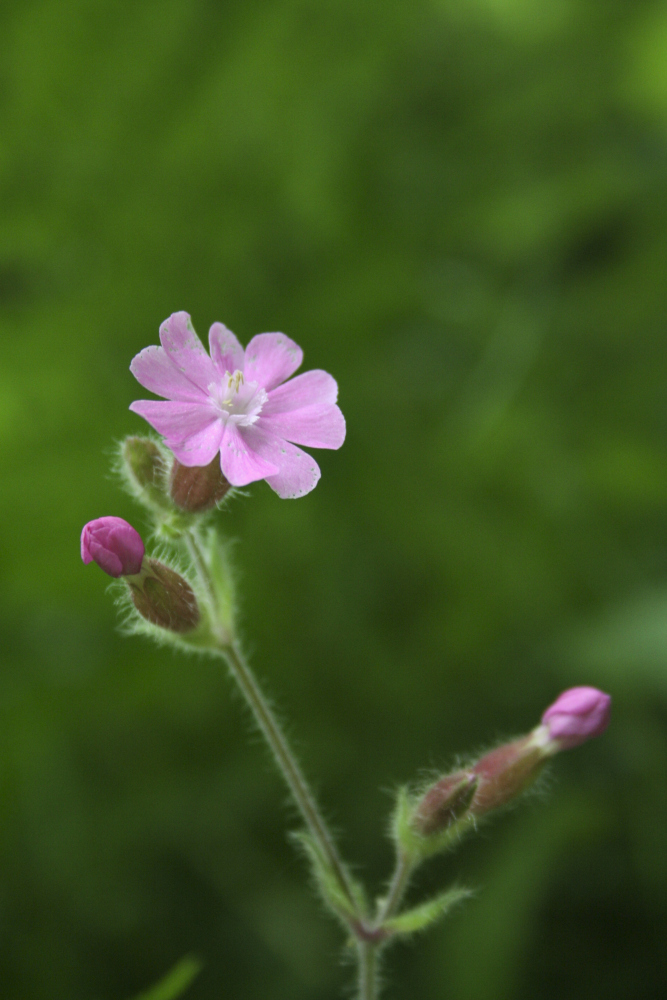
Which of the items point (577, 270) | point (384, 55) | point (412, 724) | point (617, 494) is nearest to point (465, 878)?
point (412, 724)

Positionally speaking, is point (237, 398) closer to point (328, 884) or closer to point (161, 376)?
point (161, 376)

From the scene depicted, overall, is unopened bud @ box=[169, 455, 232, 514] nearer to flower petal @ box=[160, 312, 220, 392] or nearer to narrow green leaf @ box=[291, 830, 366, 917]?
flower petal @ box=[160, 312, 220, 392]

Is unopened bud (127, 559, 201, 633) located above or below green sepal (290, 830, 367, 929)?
above

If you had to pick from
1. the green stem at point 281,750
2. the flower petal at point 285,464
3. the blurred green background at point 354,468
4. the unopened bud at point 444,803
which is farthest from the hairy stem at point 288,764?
the blurred green background at point 354,468

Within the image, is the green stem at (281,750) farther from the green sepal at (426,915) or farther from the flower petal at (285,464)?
the flower petal at (285,464)

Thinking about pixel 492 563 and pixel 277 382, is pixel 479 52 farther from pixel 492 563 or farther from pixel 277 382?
pixel 277 382

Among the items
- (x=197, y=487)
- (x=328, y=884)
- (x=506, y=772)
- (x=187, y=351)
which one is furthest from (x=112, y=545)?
(x=506, y=772)

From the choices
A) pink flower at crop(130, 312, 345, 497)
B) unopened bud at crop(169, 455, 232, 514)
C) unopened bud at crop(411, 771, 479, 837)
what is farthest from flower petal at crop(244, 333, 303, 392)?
unopened bud at crop(411, 771, 479, 837)
